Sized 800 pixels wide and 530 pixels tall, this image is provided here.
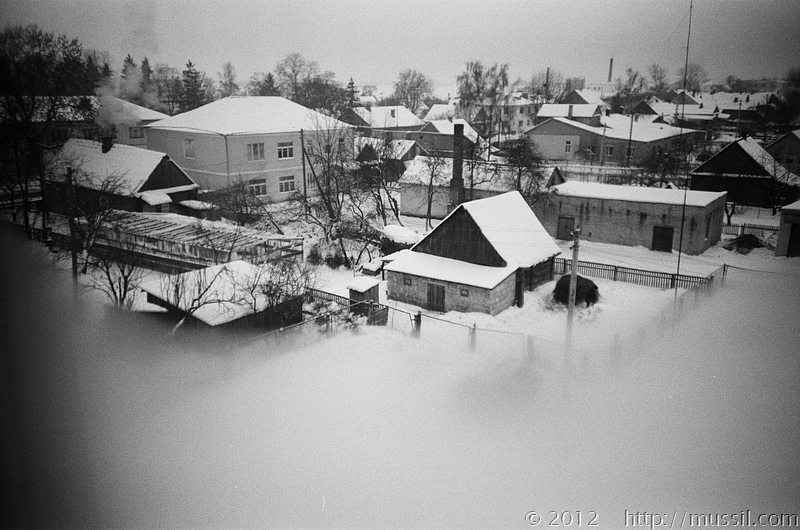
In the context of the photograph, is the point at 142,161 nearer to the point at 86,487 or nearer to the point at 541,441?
the point at 86,487

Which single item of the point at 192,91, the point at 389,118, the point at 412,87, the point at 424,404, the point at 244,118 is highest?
the point at 389,118

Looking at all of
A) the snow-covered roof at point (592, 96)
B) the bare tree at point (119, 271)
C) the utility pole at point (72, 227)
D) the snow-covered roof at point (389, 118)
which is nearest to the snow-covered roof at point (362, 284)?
the bare tree at point (119, 271)

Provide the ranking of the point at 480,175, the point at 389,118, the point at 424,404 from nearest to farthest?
the point at 424,404
the point at 480,175
the point at 389,118

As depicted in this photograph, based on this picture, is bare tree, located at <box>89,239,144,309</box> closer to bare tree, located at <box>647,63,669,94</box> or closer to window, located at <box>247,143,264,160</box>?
window, located at <box>247,143,264,160</box>

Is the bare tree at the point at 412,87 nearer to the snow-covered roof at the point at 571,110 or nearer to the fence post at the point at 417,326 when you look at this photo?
the snow-covered roof at the point at 571,110

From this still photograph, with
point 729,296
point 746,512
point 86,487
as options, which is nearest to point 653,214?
point 729,296

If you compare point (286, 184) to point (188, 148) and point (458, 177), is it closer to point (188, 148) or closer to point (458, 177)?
point (188, 148)

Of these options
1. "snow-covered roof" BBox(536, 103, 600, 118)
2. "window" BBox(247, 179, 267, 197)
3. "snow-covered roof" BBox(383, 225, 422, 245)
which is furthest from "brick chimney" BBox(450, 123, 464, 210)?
"window" BBox(247, 179, 267, 197)

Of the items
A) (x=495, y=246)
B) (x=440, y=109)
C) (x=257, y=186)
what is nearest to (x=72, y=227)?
(x=257, y=186)
